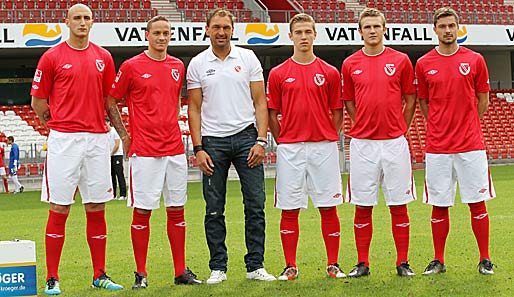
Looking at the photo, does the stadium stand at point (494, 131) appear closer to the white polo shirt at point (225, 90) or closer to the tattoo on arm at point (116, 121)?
the white polo shirt at point (225, 90)

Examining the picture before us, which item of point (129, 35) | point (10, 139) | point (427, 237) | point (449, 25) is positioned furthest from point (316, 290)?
point (129, 35)

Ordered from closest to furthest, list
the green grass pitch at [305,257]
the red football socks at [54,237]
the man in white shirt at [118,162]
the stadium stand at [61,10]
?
the green grass pitch at [305,257] → the red football socks at [54,237] → the man in white shirt at [118,162] → the stadium stand at [61,10]

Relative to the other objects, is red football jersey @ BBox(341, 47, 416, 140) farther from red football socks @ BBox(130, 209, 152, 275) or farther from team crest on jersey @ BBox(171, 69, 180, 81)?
red football socks @ BBox(130, 209, 152, 275)

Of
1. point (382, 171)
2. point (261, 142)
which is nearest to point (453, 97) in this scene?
point (382, 171)

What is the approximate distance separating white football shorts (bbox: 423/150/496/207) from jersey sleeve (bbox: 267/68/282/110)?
4.64ft

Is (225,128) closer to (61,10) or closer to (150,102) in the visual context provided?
(150,102)

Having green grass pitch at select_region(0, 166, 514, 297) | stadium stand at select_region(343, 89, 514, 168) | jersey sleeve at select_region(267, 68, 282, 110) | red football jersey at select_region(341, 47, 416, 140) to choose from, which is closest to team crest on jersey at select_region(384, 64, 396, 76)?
red football jersey at select_region(341, 47, 416, 140)

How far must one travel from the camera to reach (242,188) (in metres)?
7.68

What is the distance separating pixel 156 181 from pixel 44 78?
1.25 metres

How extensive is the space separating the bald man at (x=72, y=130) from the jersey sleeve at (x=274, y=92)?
1.43 m

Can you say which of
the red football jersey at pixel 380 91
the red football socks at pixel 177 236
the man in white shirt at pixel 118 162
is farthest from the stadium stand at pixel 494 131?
the red football socks at pixel 177 236

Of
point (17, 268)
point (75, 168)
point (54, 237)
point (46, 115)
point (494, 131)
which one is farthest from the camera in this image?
point (494, 131)

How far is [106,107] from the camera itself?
766cm

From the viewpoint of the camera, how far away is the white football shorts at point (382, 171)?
7629 millimetres
